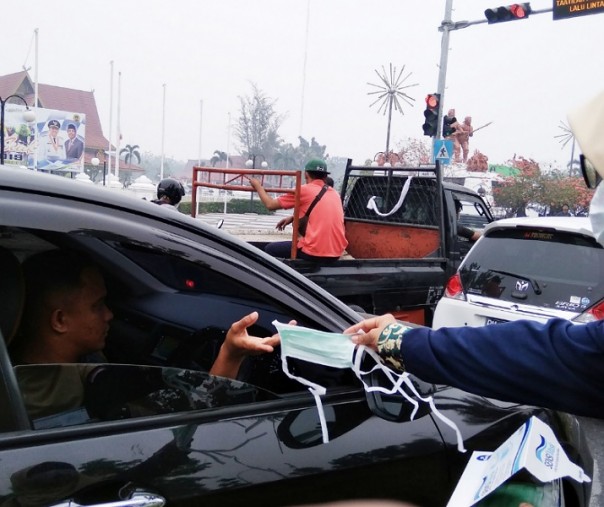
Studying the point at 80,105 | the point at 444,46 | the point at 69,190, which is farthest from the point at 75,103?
the point at 69,190

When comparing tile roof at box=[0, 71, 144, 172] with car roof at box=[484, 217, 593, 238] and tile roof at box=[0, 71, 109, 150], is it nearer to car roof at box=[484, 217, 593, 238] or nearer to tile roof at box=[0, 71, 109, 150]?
tile roof at box=[0, 71, 109, 150]

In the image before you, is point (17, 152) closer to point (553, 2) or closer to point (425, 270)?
point (553, 2)

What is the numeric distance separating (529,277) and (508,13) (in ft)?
32.5

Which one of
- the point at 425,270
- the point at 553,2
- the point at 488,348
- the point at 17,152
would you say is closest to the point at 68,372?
the point at 488,348

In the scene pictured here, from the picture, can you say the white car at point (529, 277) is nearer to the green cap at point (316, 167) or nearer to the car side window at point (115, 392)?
the green cap at point (316, 167)

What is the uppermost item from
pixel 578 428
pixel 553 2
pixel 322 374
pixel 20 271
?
pixel 553 2

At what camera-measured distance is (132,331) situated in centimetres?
197

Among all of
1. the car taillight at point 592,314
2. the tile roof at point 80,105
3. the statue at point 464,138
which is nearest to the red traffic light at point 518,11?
the car taillight at point 592,314

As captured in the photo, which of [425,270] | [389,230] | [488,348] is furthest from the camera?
[389,230]

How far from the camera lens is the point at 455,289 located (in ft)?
17.0

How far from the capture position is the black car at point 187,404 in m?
1.29

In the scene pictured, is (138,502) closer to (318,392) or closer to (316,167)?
(318,392)

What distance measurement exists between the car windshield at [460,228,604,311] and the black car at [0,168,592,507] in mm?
2685

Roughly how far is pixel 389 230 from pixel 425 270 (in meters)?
1.12
